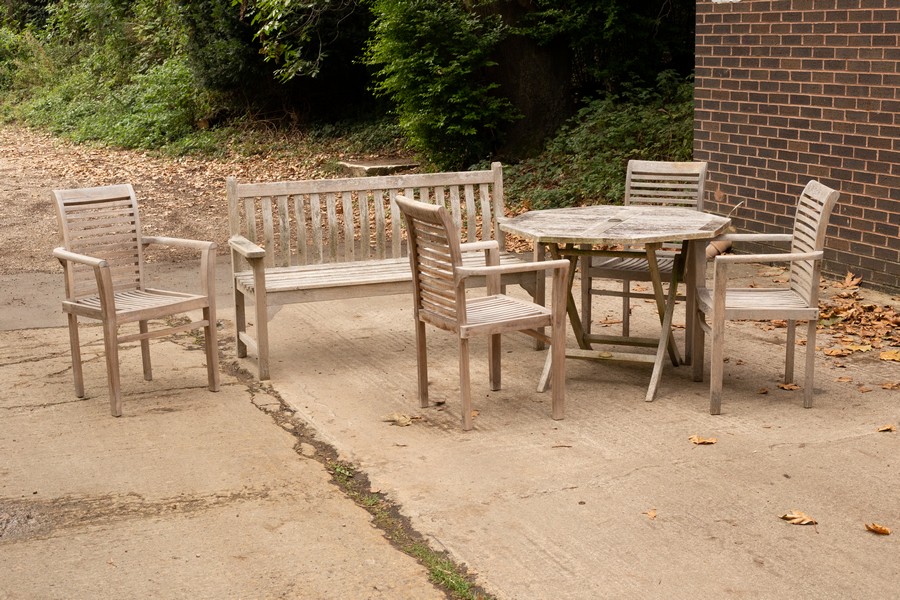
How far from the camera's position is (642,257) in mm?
6613

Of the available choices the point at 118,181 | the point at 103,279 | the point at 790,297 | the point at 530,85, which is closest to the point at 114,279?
the point at 103,279

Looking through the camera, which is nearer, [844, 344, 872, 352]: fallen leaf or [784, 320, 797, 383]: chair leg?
[784, 320, 797, 383]: chair leg

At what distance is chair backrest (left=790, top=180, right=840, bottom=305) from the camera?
5.52 metres

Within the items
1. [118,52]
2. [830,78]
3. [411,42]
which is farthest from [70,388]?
[118,52]

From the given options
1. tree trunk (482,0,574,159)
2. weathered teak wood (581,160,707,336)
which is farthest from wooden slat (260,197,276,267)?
tree trunk (482,0,574,159)

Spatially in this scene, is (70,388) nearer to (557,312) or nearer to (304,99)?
(557,312)

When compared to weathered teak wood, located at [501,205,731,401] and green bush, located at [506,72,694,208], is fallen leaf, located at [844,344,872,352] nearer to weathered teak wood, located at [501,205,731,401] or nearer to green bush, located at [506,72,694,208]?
weathered teak wood, located at [501,205,731,401]

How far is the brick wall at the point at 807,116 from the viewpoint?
8.12m

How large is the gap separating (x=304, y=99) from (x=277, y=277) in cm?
1228

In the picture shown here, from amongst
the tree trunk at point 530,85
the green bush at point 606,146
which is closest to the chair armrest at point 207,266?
the green bush at point 606,146

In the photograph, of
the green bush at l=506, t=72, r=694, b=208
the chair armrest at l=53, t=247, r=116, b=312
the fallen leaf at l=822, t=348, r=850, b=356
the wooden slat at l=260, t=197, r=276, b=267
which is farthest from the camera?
the green bush at l=506, t=72, r=694, b=208

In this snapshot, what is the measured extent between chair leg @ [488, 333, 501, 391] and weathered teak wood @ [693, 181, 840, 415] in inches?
43.3

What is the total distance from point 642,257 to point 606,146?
22.1ft

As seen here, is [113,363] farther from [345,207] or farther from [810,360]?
[810,360]
